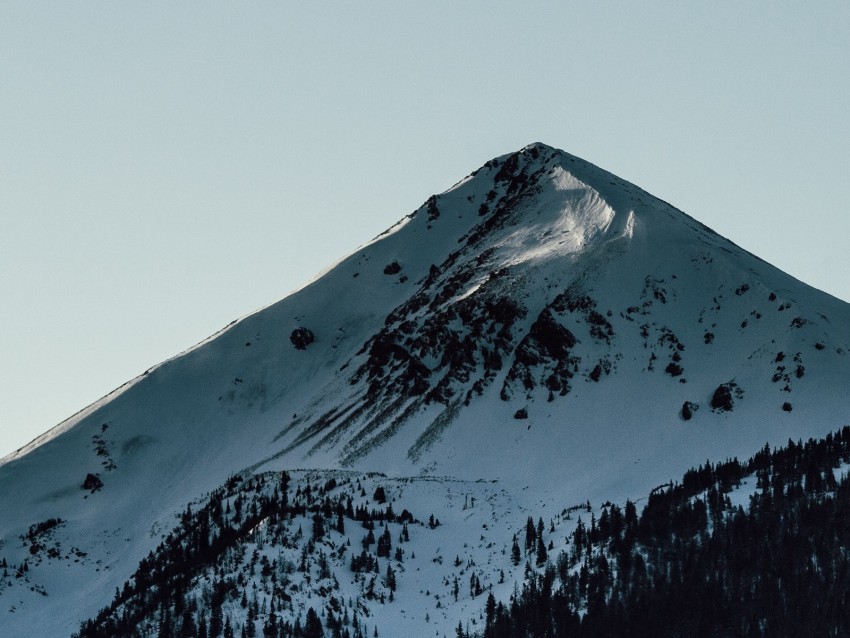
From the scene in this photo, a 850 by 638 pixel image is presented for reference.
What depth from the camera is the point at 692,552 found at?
18162 centimetres

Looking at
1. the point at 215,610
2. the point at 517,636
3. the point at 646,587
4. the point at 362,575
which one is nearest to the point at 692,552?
the point at 646,587

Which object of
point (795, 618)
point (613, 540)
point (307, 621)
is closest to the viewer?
point (795, 618)

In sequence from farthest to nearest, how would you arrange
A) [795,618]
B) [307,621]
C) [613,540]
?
[613,540] < [307,621] < [795,618]

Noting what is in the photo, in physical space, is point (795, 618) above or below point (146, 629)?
below

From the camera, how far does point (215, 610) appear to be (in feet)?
591

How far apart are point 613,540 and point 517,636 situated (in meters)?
27.0

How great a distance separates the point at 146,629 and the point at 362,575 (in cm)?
2851

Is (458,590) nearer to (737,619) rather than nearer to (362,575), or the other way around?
(362,575)

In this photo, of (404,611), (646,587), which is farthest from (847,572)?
(404,611)

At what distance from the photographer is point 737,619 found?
167000 millimetres

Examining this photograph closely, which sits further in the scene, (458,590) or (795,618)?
(458,590)

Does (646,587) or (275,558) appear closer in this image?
(646,587)

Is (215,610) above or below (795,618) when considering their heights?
above

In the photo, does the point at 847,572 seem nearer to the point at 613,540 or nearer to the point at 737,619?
the point at 737,619
